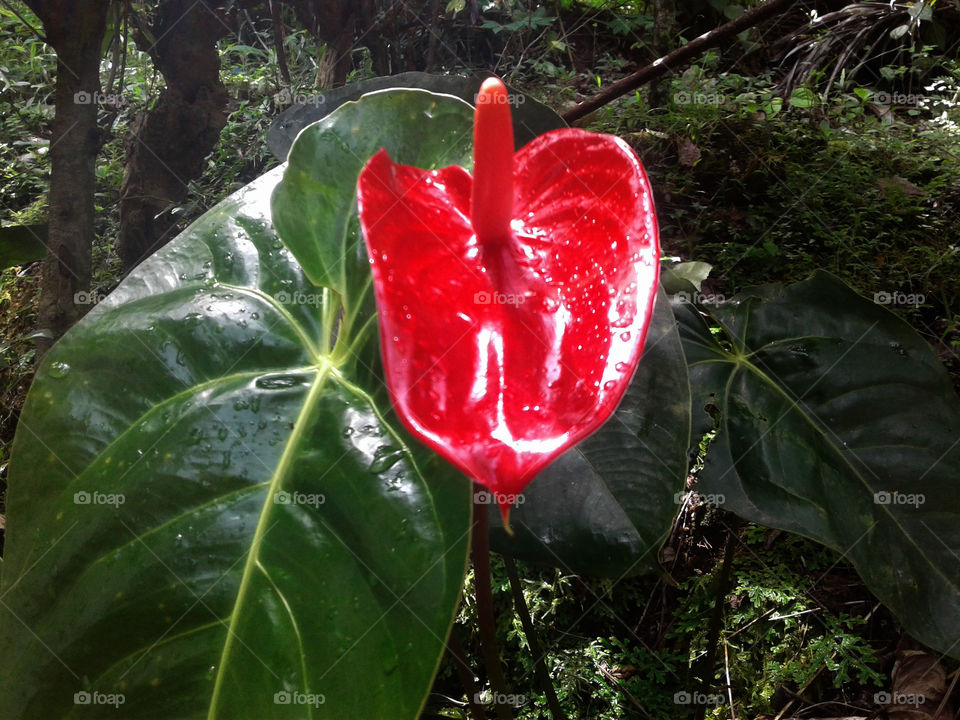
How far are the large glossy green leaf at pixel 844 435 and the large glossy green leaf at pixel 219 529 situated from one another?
41 centimetres

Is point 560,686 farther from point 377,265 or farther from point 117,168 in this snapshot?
point 117,168

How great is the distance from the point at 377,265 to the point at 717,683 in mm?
1036

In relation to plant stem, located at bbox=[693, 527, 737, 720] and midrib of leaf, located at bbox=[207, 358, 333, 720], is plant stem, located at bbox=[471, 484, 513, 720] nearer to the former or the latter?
midrib of leaf, located at bbox=[207, 358, 333, 720]

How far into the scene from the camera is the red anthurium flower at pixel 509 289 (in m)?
0.36

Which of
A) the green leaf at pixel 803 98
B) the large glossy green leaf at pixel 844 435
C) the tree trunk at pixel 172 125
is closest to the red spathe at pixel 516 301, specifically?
the large glossy green leaf at pixel 844 435

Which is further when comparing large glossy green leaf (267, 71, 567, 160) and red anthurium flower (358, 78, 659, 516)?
large glossy green leaf (267, 71, 567, 160)

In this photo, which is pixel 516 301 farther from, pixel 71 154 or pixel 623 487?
pixel 71 154

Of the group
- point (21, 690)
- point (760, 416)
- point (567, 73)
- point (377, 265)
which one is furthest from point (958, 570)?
point (567, 73)

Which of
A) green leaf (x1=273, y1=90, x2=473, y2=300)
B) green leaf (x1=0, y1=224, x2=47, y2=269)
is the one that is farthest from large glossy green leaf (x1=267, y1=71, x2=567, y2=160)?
green leaf (x1=0, y1=224, x2=47, y2=269)

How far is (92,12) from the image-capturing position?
1.00m

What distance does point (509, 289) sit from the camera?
0.46 m

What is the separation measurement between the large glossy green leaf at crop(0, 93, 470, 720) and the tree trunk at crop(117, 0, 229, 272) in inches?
44.8

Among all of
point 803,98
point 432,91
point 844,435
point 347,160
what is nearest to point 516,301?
point 347,160

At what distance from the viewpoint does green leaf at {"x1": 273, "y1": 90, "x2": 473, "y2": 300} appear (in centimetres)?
52
